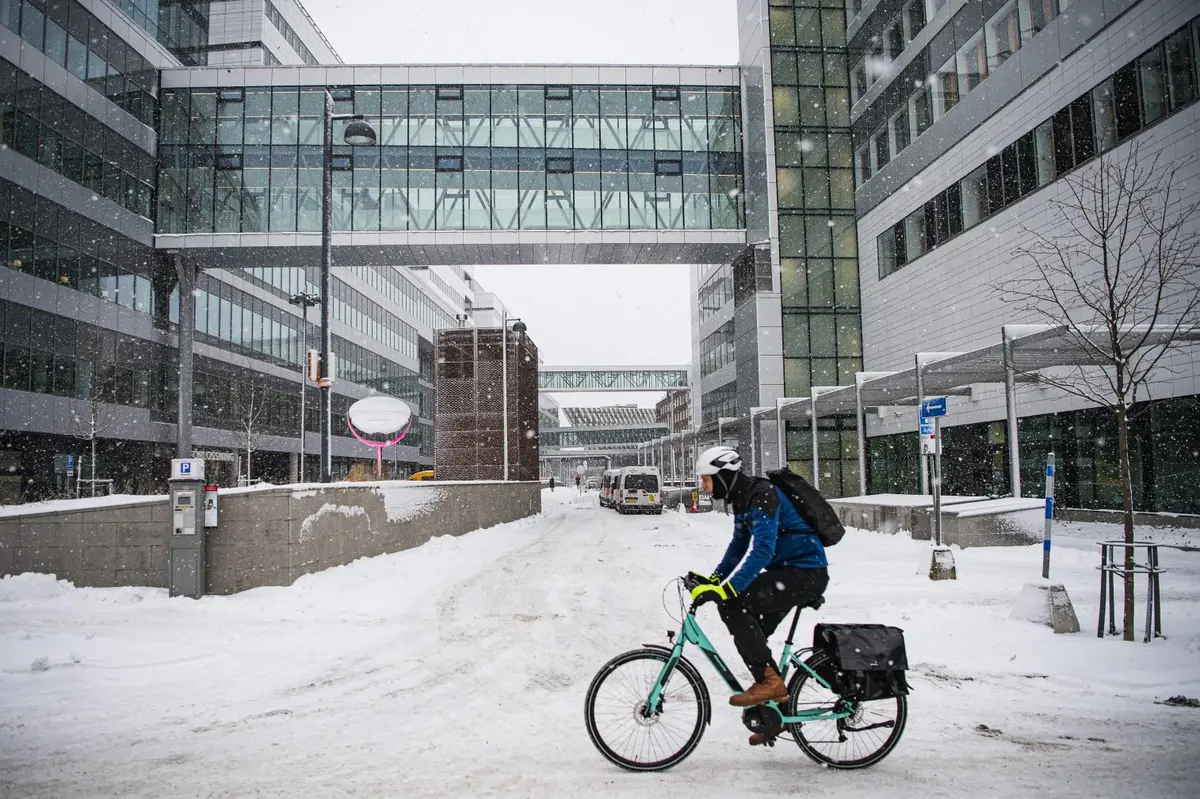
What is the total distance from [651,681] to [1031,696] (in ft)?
12.0

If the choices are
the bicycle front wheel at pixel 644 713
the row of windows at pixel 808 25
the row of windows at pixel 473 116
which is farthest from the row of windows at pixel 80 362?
the bicycle front wheel at pixel 644 713

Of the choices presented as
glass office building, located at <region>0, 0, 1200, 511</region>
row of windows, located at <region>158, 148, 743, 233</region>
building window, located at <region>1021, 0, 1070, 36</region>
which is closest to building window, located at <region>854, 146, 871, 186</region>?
glass office building, located at <region>0, 0, 1200, 511</region>

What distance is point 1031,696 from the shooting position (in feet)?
21.0

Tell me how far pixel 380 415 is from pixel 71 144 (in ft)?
81.6

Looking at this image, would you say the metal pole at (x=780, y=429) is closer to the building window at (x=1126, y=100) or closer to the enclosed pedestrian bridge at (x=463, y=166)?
the enclosed pedestrian bridge at (x=463, y=166)

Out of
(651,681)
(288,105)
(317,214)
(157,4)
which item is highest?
(157,4)

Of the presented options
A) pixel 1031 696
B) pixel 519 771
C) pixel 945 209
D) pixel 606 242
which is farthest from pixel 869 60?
pixel 519 771

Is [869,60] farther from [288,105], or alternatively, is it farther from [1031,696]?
[1031,696]

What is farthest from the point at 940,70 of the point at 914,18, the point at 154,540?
the point at 154,540

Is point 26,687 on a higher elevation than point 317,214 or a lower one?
lower

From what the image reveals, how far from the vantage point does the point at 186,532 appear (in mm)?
10477

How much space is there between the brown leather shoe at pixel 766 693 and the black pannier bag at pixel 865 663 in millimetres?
320

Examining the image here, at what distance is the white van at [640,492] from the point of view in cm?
4075

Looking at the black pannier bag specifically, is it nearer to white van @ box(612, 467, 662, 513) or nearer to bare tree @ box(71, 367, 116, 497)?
bare tree @ box(71, 367, 116, 497)
